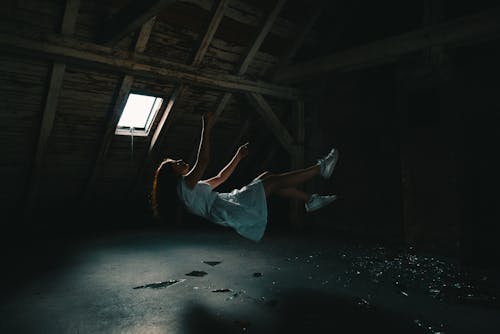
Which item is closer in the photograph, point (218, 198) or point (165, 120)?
point (218, 198)

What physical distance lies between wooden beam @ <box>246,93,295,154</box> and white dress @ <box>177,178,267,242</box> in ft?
8.20

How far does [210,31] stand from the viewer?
4.38 m

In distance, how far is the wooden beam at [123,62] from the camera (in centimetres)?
345

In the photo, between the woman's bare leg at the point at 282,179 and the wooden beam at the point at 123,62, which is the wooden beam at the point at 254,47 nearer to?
the wooden beam at the point at 123,62

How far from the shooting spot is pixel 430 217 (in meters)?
4.28

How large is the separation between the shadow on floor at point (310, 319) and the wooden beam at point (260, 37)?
362 cm

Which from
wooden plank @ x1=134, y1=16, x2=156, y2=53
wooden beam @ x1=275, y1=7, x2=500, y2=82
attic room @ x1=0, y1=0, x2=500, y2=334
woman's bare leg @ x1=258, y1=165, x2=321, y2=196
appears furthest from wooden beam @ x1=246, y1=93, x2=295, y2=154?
woman's bare leg @ x1=258, y1=165, x2=321, y2=196

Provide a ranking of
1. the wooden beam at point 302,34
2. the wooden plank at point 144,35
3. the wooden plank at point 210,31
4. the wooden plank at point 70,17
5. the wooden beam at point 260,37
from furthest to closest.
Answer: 1. the wooden beam at point 302,34
2. the wooden beam at point 260,37
3. the wooden plank at point 210,31
4. the wooden plank at point 144,35
5. the wooden plank at point 70,17

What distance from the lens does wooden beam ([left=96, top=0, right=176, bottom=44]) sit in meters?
3.04

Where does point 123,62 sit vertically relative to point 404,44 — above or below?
below

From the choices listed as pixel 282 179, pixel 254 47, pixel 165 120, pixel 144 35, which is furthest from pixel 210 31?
pixel 282 179

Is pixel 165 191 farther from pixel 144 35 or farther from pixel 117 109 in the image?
pixel 144 35

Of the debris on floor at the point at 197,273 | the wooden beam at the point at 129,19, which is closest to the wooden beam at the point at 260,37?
the wooden beam at the point at 129,19

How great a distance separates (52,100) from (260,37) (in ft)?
9.52
